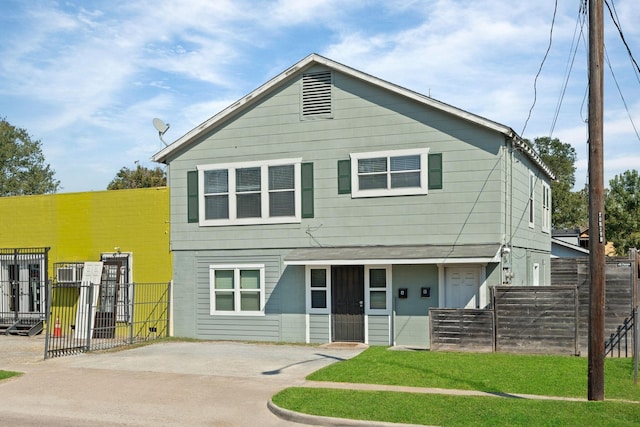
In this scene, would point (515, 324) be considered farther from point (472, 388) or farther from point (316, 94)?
point (316, 94)

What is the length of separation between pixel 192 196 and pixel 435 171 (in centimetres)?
744

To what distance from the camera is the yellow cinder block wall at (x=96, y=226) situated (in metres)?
21.3

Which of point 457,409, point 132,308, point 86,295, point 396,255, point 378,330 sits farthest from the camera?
point 86,295

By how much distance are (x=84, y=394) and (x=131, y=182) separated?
36.1m

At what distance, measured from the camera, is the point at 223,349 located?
18.3 m

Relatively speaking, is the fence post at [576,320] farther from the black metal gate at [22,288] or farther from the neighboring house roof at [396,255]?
the black metal gate at [22,288]

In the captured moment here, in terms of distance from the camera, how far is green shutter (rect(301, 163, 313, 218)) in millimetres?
19562

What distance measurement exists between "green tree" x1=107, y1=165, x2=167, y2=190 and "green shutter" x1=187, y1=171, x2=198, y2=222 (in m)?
25.0

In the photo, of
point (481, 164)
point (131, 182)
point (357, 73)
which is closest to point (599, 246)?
point (481, 164)

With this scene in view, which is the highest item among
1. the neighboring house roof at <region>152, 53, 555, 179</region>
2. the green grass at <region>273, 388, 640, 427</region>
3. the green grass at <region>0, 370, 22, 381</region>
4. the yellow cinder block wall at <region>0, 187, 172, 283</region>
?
the neighboring house roof at <region>152, 53, 555, 179</region>

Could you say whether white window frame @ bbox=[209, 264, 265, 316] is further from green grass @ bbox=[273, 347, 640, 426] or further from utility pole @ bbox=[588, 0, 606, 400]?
utility pole @ bbox=[588, 0, 606, 400]

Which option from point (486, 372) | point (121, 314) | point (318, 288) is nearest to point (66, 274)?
point (121, 314)

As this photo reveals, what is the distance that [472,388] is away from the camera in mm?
12281

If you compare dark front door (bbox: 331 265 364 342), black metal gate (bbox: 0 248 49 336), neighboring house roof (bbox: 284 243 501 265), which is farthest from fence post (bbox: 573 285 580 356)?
black metal gate (bbox: 0 248 49 336)
